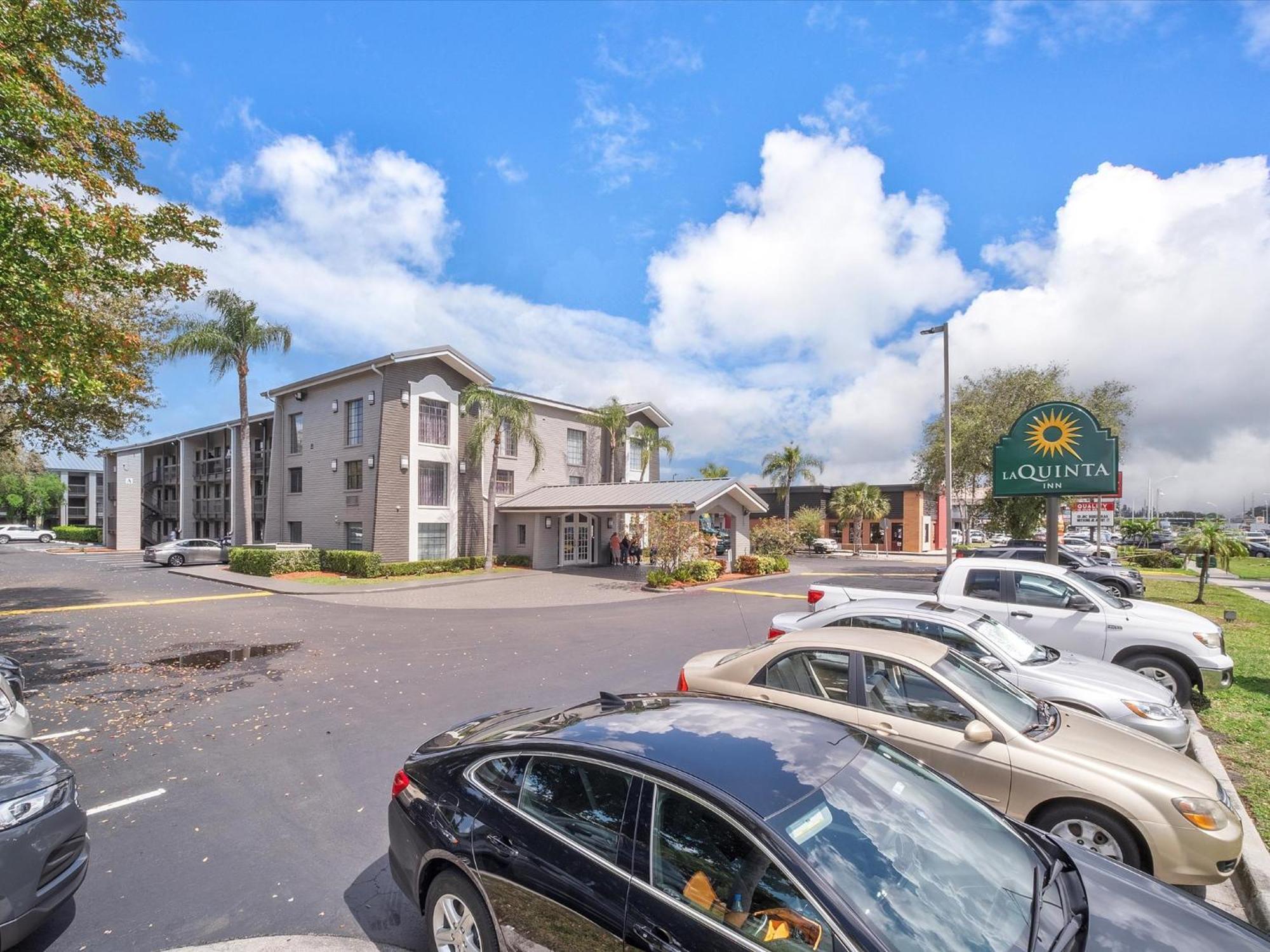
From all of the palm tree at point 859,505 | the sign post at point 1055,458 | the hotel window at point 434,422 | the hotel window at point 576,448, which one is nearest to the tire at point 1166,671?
the sign post at point 1055,458

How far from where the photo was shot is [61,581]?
22.7 m

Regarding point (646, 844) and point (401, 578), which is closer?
point (646, 844)

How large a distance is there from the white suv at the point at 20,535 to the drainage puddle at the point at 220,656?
184 ft

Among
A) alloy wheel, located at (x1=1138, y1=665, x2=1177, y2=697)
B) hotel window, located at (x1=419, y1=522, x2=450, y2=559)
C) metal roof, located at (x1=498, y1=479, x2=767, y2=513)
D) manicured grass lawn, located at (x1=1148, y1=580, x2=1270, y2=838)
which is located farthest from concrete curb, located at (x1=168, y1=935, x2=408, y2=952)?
hotel window, located at (x1=419, y1=522, x2=450, y2=559)

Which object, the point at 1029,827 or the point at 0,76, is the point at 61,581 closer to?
the point at 0,76

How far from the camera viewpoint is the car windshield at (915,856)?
204 cm

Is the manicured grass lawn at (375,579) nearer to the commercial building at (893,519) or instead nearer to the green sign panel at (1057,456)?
the green sign panel at (1057,456)

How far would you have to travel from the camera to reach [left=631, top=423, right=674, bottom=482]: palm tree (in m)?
34.6

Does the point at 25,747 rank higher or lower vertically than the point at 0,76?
lower

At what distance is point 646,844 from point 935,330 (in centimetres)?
1957

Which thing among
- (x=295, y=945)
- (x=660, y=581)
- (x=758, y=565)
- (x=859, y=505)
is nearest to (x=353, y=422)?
(x=660, y=581)

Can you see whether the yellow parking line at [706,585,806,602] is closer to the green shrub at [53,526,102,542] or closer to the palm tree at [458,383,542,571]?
the palm tree at [458,383,542,571]

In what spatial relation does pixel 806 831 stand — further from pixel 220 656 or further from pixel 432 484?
pixel 432 484

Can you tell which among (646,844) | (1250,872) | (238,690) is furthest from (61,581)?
(1250,872)
